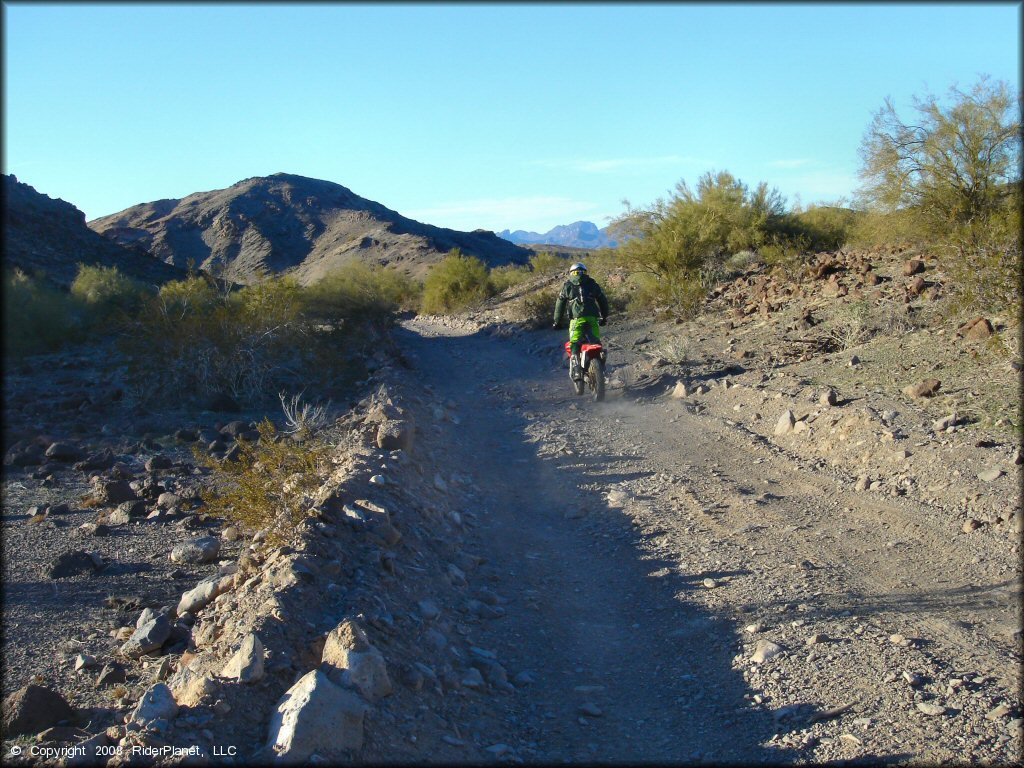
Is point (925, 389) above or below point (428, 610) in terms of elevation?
above

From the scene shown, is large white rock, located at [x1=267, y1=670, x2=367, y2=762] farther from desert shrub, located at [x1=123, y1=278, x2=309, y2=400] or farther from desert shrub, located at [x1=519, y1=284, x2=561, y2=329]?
desert shrub, located at [x1=519, y1=284, x2=561, y2=329]

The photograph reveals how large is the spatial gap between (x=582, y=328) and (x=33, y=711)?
30.7 ft

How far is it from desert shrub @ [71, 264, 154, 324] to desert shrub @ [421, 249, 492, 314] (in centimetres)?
1583

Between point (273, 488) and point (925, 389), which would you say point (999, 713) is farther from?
point (925, 389)

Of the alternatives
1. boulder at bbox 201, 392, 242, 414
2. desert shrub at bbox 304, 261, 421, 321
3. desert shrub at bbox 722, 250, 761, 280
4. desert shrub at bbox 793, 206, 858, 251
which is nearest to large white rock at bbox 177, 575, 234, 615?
boulder at bbox 201, 392, 242, 414

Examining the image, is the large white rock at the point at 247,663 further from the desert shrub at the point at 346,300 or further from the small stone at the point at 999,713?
the desert shrub at the point at 346,300

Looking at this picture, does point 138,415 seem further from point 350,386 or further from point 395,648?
point 395,648

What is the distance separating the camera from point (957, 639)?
453cm

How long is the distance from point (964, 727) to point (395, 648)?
2.84 meters

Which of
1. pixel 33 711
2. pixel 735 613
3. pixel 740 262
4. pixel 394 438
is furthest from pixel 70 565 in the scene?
pixel 740 262

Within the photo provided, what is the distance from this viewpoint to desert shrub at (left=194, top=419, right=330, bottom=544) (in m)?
6.24

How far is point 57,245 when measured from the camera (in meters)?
34.7

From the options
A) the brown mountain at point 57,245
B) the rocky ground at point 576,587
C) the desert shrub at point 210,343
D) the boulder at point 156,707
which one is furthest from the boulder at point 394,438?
the brown mountain at point 57,245

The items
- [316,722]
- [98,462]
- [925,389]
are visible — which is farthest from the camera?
[98,462]
